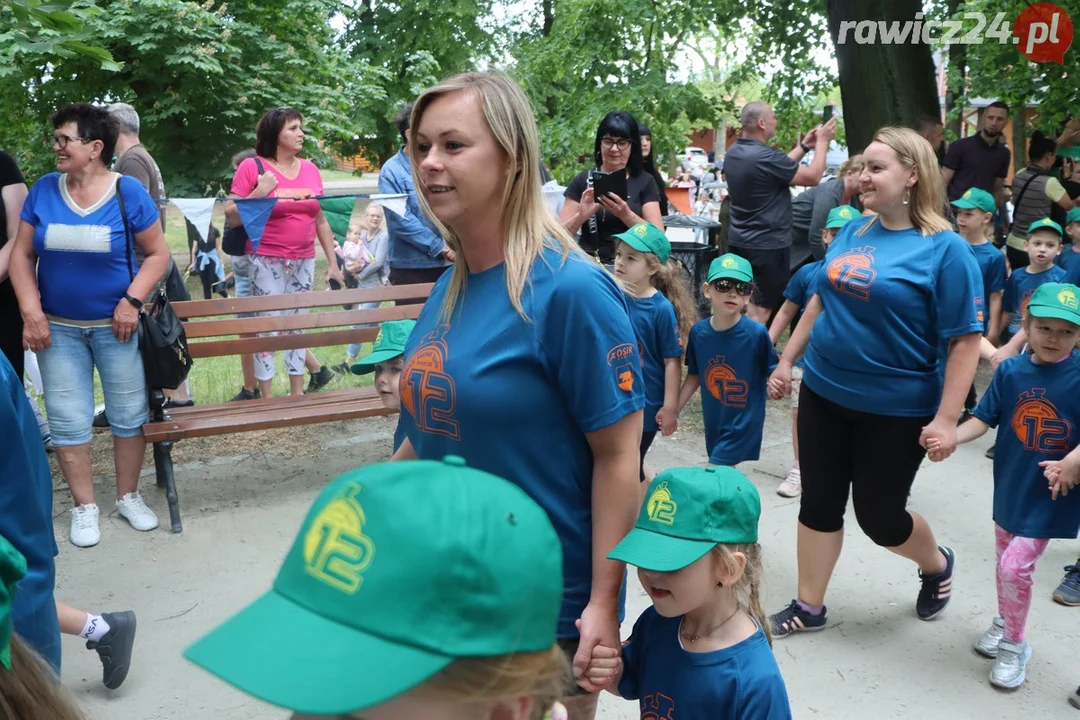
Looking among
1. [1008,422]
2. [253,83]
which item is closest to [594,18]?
[253,83]

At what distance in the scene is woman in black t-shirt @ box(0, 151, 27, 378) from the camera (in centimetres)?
524

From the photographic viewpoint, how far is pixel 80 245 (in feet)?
16.4

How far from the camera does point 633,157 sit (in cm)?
657

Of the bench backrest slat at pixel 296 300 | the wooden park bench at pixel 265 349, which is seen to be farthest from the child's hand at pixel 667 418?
the bench backrest slat at pixel 296 300

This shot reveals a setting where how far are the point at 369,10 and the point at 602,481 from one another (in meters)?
22.5

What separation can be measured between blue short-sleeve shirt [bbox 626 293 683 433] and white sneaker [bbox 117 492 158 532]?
2.60 metres

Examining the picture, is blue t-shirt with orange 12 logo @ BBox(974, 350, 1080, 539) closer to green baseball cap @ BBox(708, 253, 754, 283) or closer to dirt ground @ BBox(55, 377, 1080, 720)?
dirt ground @ BBox(55, 377, 1080, 720)

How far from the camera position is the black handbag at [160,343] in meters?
5.20

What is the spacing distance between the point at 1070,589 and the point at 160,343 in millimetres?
4474

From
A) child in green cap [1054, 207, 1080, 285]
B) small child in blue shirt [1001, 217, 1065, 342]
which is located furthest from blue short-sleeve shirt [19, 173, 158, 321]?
child in green cap [1054, 207, 1080, 285]

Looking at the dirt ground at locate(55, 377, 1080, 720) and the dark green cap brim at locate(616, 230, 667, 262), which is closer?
the dirt ground at locate(55, 377, 1080, 720)

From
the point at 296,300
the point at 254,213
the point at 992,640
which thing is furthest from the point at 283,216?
the point at 992,640

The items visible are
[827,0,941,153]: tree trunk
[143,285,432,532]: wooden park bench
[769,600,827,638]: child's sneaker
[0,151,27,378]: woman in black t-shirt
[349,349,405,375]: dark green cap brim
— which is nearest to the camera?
[349,349,405,375]: dark green cap brim

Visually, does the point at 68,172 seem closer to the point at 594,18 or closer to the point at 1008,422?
the point at 1008,422
